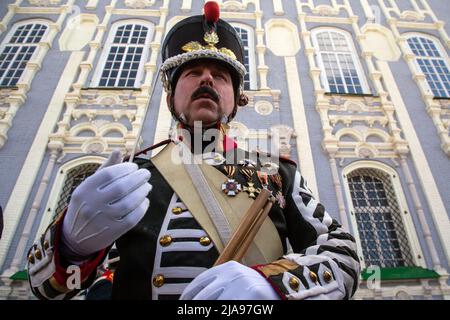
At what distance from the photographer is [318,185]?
6.96 metres

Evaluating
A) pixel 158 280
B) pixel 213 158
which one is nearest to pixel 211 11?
pixel 213 158

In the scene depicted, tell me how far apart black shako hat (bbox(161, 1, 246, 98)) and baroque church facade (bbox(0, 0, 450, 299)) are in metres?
4.72

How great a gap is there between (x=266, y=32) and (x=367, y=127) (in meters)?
5.07

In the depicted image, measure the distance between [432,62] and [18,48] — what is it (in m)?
14.1

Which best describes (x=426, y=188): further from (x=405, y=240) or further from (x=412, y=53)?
(x=412, y=53)

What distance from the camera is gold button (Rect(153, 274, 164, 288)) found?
1.49 metres

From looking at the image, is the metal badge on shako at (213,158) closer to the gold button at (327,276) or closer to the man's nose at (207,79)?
the man's nose at (207,79)

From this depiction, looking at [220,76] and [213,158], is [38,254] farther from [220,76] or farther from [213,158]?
[220,76]

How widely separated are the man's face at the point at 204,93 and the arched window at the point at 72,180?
18.5 ft

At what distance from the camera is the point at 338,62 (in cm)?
989

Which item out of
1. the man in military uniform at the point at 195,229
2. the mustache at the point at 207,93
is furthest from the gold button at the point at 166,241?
the mustache at the point at 207,93

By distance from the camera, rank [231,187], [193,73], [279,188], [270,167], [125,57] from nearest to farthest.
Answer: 1. [231,187]
2. [279,188]
3. [270,167]
4. [193,73]
5. [125,57]

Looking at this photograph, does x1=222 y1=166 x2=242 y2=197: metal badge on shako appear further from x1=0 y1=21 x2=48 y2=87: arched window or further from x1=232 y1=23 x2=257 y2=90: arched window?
x1=0 y1=21 x2=48 y2=87: arched window

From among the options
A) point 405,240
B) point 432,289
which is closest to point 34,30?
point 405,240
